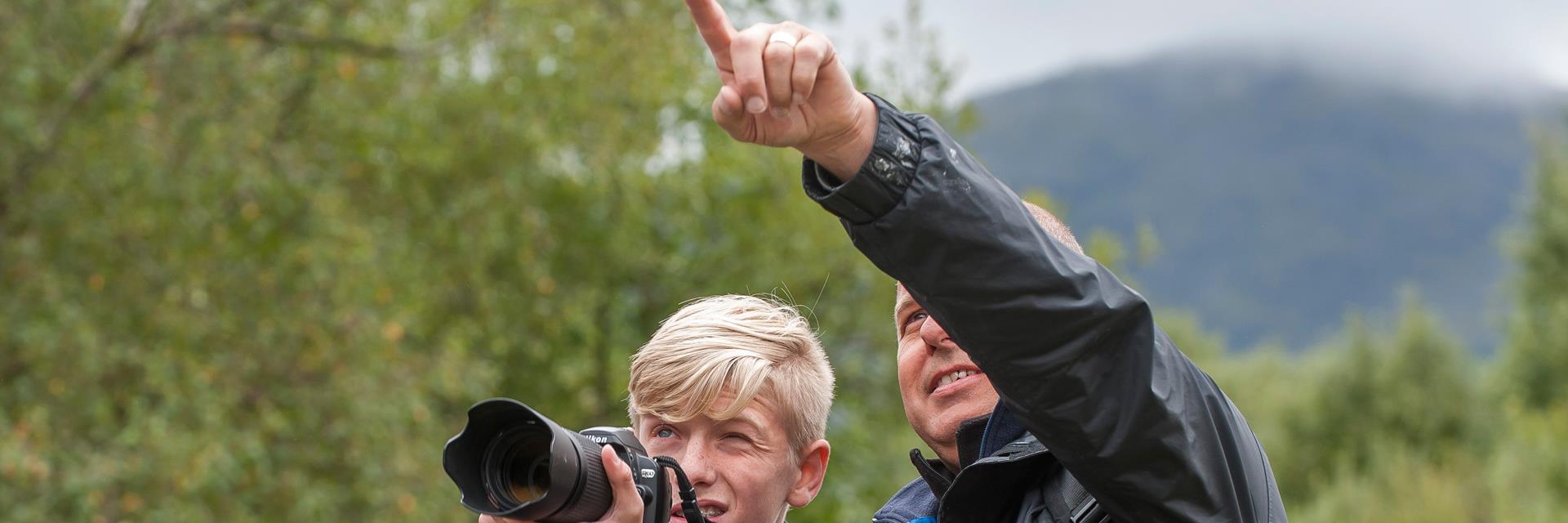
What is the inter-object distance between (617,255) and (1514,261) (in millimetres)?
20699

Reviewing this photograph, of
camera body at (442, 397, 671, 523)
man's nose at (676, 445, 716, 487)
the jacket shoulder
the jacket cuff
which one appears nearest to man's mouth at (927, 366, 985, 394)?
the jacket shoulder

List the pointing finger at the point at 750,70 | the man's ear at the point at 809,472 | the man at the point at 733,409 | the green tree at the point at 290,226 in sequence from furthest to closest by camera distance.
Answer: the green tree at the point at 290,226 → the man's ear at the point at 809,472 → the man at the point at 733,409 → the pointing finger at the point at 750,70

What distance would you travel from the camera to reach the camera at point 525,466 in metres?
2.00

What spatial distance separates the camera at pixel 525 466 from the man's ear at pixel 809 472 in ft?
1.45

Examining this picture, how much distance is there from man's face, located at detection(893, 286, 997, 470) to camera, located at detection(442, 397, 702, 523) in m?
0.43

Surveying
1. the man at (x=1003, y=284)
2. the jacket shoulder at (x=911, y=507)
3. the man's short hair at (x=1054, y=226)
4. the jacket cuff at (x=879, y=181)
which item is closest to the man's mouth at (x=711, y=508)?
the jacket shoulder at (x=911, y=507)

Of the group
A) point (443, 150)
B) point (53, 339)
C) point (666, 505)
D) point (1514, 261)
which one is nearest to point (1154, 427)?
point (666, 505)

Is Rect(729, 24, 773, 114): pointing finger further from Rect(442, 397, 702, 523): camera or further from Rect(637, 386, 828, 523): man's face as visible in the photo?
Rect(637, 386, 828, 523): man's face

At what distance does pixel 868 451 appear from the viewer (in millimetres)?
14094

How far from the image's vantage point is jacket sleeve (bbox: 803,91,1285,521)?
1.55m

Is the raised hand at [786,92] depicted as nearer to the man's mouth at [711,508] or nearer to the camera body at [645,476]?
the camera body at [645,476]

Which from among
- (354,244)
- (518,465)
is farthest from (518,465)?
(354,244)

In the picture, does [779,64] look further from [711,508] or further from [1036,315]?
[711,508]

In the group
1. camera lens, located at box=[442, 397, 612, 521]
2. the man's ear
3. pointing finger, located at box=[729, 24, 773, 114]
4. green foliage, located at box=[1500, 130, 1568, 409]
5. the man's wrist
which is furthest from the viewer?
green foliage, located at box=[1500, 130, 1568, 409]
